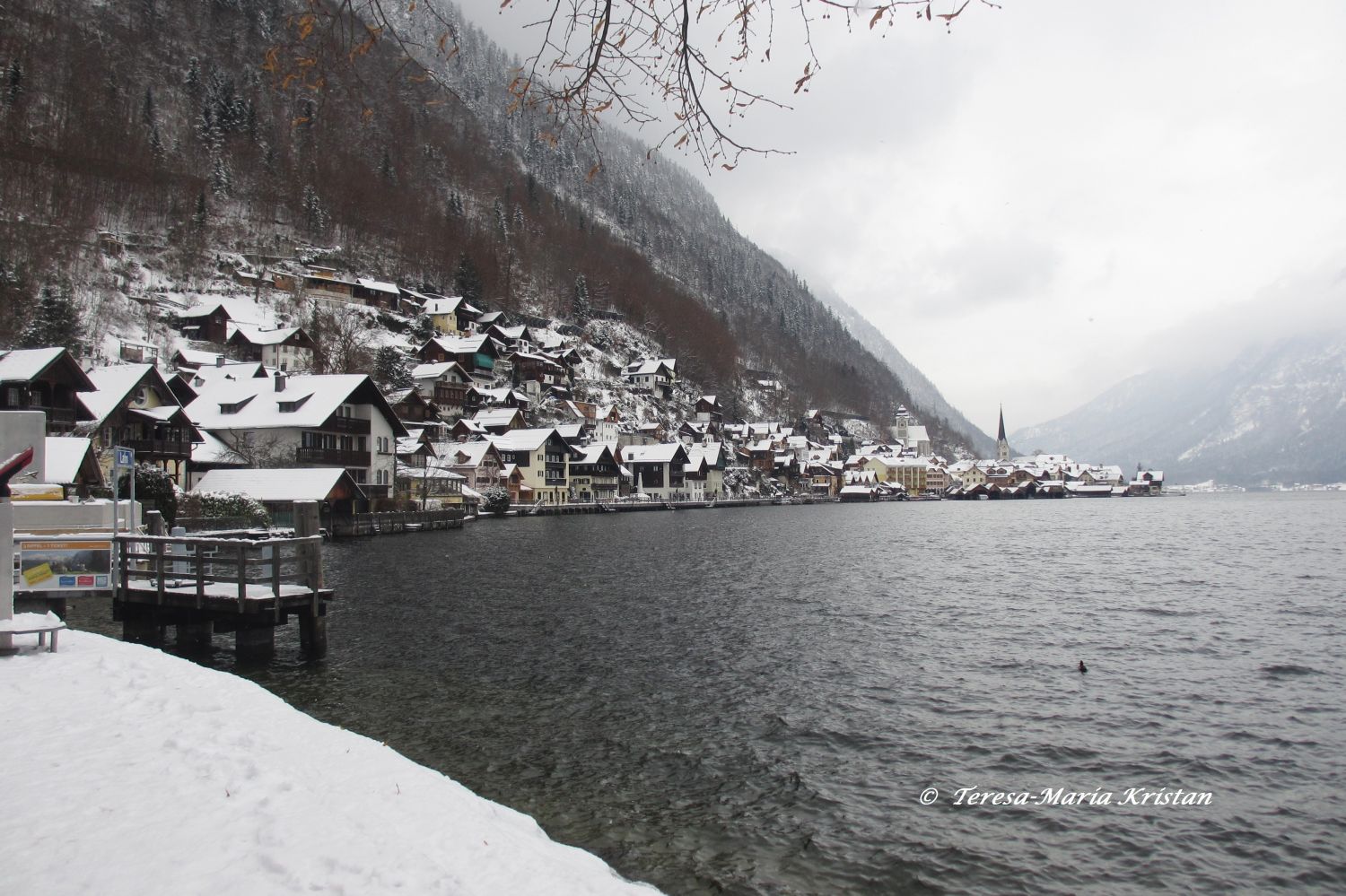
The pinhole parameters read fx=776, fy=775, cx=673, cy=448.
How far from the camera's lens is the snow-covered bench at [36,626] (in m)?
10.7

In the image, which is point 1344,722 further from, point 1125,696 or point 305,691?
point 305,691

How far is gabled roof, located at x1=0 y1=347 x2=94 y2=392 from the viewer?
47.9 meters

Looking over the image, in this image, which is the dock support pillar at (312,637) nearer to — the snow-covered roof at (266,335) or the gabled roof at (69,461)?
the gabled roof at (69,461)

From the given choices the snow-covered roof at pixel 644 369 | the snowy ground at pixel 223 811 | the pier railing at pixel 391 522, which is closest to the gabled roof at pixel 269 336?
the pier railing at pixel 391 522

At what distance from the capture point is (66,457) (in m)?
41.2

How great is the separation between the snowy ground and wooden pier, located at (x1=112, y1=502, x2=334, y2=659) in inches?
351

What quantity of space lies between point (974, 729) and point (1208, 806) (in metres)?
3.85

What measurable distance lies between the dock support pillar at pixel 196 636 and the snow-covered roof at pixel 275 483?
38.2 m

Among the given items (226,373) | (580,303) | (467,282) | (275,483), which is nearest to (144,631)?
(275,483)

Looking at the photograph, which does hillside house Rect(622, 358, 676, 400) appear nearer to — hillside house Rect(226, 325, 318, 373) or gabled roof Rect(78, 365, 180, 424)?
hillside house Rect(226, 325, 318, 373)

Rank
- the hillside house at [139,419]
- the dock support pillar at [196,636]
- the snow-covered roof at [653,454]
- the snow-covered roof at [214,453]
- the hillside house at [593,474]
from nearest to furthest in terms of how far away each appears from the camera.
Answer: the dock support pillar at [196,636], the hillside house at [139,419], the snow-covered roof at [214,453], the hillside house at [593,474], the snow-covered roof at [653,454]

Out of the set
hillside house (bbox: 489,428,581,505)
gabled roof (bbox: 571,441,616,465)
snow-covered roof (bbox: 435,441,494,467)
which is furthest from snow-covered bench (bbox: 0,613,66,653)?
gabled roof (bbox: 571,441,616,465)

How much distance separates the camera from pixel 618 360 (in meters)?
179

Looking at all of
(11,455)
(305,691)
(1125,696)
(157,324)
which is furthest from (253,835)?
(157,324)
